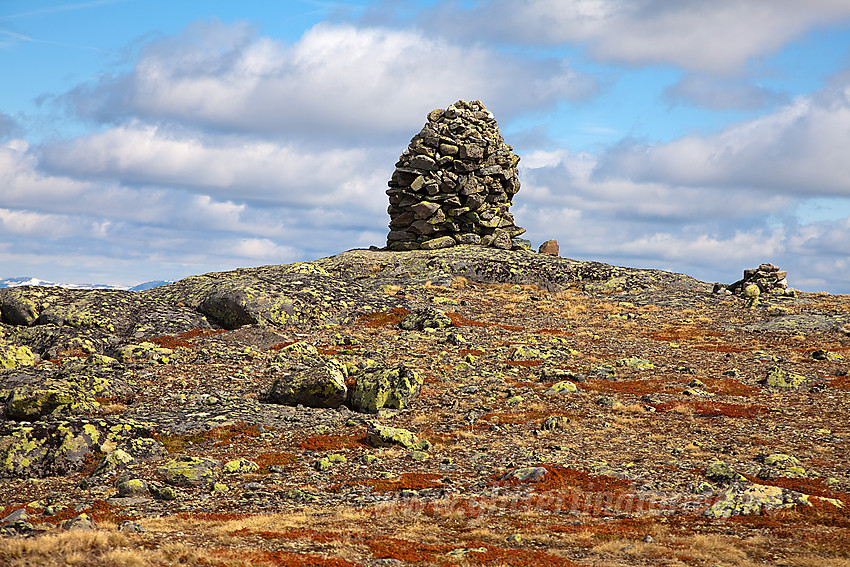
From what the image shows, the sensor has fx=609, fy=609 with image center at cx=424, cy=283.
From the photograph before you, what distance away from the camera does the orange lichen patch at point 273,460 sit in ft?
70.6

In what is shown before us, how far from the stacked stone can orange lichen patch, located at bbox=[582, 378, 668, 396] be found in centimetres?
3361

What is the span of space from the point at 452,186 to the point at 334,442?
52.3 meters

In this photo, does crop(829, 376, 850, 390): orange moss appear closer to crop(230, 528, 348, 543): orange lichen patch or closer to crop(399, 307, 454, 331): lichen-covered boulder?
crop(399, 307, 454, 331): lichen-covered boulder

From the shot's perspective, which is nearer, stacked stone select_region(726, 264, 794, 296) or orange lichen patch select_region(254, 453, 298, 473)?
orange lichen patch select_region(254, 453, 298, 473)

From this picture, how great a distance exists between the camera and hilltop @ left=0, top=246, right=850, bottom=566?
1478cm

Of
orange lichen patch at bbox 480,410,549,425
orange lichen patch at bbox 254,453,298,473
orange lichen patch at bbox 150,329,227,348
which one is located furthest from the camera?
orange lichen patch at bbox 150,329,227,348

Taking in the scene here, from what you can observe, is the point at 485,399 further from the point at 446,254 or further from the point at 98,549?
the point at 446,254

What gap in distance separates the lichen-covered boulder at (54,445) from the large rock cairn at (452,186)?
52.1 metres

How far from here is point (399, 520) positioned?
659 inches

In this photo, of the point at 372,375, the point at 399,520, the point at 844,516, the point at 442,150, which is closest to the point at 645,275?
the point at 442,150

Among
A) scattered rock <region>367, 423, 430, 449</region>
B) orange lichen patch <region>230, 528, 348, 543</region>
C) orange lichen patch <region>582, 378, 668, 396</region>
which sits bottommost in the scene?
orange lichen patch <region>230, 528, 348, 543</region>

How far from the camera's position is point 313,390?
94.0 feet

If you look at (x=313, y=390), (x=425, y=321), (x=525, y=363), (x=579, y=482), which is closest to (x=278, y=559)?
(x=579, y=482)

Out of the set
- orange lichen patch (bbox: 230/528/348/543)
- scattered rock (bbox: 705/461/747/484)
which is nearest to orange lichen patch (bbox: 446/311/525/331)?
scattered rock (bbox: 705/461/747/484)
